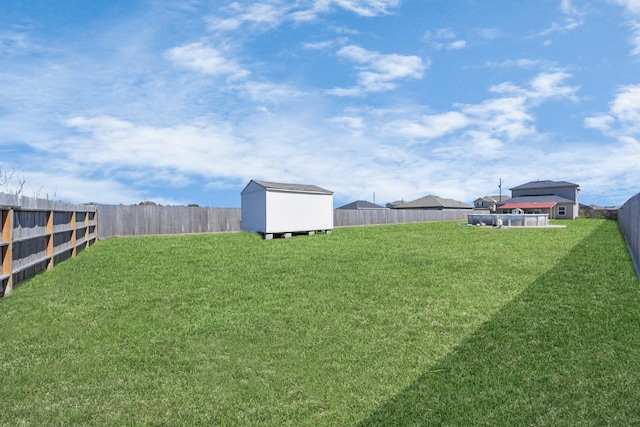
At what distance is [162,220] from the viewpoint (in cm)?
2308

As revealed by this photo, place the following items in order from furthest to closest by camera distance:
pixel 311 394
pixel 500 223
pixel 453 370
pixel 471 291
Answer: pixel 500 223 → pixel 471 291 → pixel 453 370 → pixel 311 394

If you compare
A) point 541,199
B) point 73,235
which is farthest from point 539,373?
point 541,199

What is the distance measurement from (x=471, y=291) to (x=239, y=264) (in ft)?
18.9

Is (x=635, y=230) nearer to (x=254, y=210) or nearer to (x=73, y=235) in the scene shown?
(x=254, y=210)

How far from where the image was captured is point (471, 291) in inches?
298

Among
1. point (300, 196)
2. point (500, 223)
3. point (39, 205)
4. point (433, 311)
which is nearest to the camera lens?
point (433, 311)

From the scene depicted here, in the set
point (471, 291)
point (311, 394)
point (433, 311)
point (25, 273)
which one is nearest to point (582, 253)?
point (471, 291)

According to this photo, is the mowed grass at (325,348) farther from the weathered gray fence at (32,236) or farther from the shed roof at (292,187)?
the shed roof at (292,187)

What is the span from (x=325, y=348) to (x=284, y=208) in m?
16.2

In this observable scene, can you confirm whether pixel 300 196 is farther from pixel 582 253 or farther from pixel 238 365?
pixel 238 365

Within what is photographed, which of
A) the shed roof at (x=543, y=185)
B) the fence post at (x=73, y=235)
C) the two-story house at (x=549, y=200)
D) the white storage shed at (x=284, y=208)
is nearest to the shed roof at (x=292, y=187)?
the white storage shed at (x=284, y=208)

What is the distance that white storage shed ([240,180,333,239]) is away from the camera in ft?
66.5

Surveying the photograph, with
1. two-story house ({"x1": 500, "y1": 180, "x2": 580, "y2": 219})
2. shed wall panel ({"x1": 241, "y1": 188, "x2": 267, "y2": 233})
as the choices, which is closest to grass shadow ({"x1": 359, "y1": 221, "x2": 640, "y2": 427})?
shed wall panel ({"x1": 241, "y1": 188, "x2": 267, "y2": 233})

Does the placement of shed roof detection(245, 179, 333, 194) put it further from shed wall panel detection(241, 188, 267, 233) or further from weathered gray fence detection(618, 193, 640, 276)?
weathered gray fence detection(618, 193, 640, 276)
